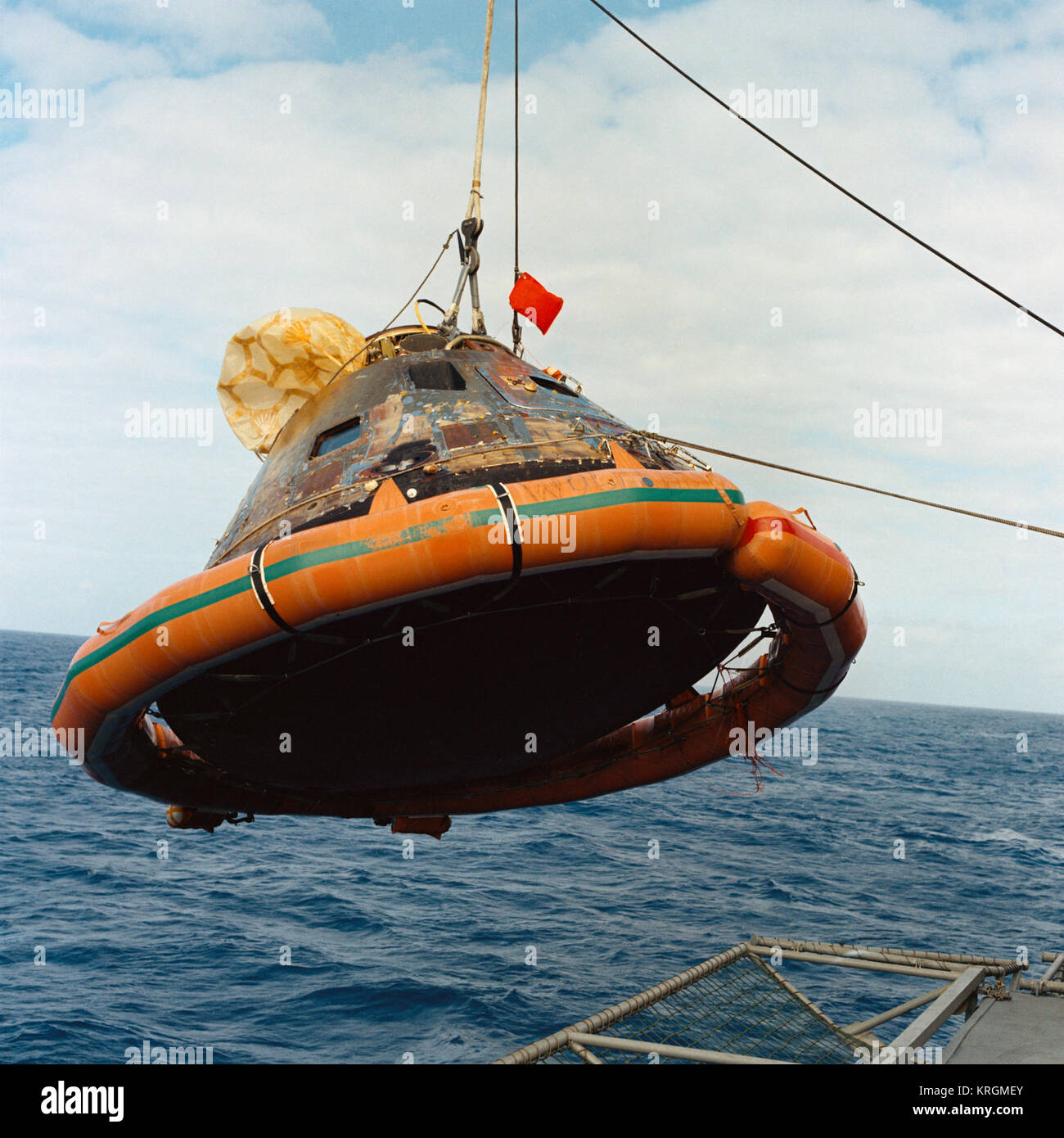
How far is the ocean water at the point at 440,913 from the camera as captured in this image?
59.4 ft

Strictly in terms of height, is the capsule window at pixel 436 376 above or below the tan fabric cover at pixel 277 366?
below

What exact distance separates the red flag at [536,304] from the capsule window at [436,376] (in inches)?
88.4

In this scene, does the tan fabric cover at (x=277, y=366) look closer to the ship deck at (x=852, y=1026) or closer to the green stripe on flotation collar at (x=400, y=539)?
the green stripe on flotation collar at (x=400, y=539)

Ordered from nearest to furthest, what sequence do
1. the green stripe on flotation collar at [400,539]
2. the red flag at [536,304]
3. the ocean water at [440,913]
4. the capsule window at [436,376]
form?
the green stripe on flotation collar at [400,539] → the capsule window at [436,376] → the red flag at [536,304] → the ocean water at [440,913]

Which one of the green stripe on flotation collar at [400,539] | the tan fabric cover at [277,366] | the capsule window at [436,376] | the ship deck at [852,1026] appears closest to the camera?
the green stripe on flotation collar at [400,539]

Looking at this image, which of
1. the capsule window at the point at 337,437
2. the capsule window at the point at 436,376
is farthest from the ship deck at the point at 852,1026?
the capsule window at the point at 436,376

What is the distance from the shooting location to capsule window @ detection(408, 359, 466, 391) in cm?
902

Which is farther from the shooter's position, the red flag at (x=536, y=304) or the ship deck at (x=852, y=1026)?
the red flag at (x=536, y=304)

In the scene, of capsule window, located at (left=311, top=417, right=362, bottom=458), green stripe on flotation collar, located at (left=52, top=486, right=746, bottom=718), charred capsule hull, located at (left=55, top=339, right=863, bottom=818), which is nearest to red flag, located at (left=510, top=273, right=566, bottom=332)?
charred capsule hull, located at (left=55, top=339, right=863, bottom=818)

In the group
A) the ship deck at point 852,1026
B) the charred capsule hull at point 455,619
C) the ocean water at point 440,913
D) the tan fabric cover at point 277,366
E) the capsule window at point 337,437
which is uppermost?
the tan fabric cover at point 277,366
